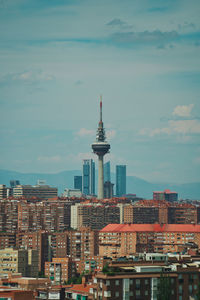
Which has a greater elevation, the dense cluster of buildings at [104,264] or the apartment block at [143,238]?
the apartment block at [143,238]

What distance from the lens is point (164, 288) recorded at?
83.4 meters

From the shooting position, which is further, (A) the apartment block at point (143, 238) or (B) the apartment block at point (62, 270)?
(A) the apartment block at point (143, 238)

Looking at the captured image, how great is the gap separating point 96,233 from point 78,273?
39.8 metres

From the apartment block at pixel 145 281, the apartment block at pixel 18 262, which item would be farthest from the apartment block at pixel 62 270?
the apartment block at pixel 145 281

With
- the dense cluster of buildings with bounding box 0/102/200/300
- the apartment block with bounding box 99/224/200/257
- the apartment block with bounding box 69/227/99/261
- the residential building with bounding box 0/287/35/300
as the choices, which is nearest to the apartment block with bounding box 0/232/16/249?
the dense cluster of buildings with bounding box 0/102/200/300

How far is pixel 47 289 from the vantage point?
313ft

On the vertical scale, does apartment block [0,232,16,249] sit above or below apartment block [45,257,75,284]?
above

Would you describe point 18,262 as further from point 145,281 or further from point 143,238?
point 145,281

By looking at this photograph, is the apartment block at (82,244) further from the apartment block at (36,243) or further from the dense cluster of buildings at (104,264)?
the apartment block at (36,243)

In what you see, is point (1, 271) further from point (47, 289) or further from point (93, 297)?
point (93, 297)

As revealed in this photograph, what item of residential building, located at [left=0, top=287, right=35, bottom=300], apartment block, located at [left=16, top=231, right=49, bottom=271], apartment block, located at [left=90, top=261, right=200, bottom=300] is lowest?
residential building, located at [left=0, top=287, right=35, bottom=300]

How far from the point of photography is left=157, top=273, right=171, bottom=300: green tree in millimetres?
83312

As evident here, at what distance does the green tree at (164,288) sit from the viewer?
83312 mm

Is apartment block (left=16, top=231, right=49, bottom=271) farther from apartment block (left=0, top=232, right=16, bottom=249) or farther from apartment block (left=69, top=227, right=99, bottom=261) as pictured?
apartment block (left=69, top=227, right=99, bottom=261)
